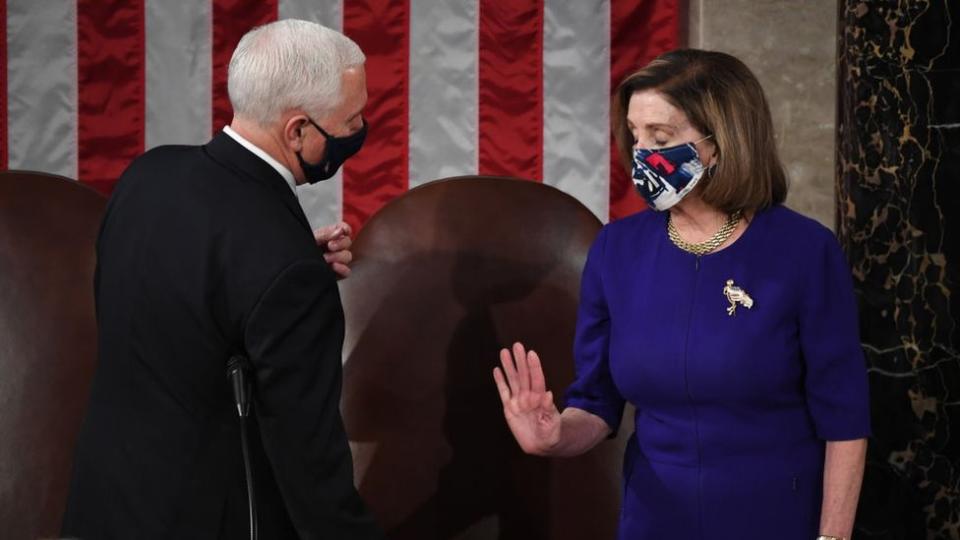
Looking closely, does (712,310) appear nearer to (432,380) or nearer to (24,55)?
(432,380)

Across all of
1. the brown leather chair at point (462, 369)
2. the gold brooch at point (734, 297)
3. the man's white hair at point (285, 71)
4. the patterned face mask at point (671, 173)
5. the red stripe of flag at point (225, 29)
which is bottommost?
the brown leather chair at point (462, 369)

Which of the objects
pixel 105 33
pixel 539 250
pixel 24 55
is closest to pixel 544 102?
pixel 539 250

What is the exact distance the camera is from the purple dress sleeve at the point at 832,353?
1.89 metres

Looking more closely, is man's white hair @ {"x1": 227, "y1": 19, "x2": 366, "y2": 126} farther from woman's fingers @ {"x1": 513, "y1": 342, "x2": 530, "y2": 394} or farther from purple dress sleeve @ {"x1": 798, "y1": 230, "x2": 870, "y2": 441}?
purple dress sleeve @ {"x1": 798, "y1": 230, "x2": 870, "y2": 441}

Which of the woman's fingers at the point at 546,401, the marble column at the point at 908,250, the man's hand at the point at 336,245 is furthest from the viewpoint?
the marble column at the point at 908,250

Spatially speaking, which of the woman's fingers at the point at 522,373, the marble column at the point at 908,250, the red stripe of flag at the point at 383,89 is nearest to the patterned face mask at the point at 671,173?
the woman's fingers at the point at 522,373

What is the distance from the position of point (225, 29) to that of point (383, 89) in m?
0.48

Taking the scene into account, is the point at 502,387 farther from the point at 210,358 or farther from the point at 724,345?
the point at 210,358

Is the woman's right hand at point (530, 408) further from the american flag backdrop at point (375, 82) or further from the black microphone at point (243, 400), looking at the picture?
the american flag backdrop at point (375, 82)

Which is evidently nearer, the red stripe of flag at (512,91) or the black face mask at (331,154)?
the black face mask at (331,154)

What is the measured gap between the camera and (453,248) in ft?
9.22

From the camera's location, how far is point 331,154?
76.2 inches

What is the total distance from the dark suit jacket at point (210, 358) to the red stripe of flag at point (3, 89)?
1696 mm

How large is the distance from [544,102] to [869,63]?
0.89m
